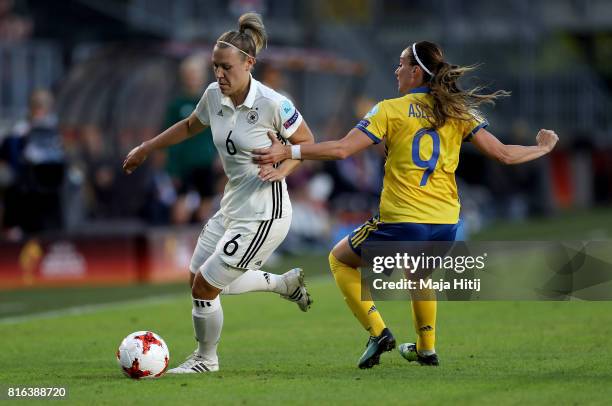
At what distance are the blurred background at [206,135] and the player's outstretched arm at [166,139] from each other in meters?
2.84

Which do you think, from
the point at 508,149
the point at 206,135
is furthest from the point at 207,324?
the point at 206,135

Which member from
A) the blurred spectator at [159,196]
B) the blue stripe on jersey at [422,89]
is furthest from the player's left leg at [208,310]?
the blurred spectator at [159,196]

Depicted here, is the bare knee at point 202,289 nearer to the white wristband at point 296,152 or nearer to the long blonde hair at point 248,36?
the white wristband at point 296,152

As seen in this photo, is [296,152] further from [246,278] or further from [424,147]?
[246,278]

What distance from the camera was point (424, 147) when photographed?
9.54 metres

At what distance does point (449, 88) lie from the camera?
9586 mm

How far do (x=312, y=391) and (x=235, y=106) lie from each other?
202 centimetres

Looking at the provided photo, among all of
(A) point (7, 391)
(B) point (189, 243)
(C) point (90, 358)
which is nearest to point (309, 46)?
(B) point (189, 243)

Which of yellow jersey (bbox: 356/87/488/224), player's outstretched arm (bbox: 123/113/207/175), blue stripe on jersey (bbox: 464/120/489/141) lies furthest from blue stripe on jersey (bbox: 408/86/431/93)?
player's outstretched arm (bbox: 123/113/207/175)

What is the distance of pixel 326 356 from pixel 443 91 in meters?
2.28

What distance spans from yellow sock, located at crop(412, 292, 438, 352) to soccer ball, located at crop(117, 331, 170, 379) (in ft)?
5.59

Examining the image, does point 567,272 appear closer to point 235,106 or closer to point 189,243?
point 235,106

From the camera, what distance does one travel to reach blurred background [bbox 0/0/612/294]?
18.6 meters

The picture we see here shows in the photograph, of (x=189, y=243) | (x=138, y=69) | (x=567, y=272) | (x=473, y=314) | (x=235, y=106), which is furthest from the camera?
(x=138, y=69)
